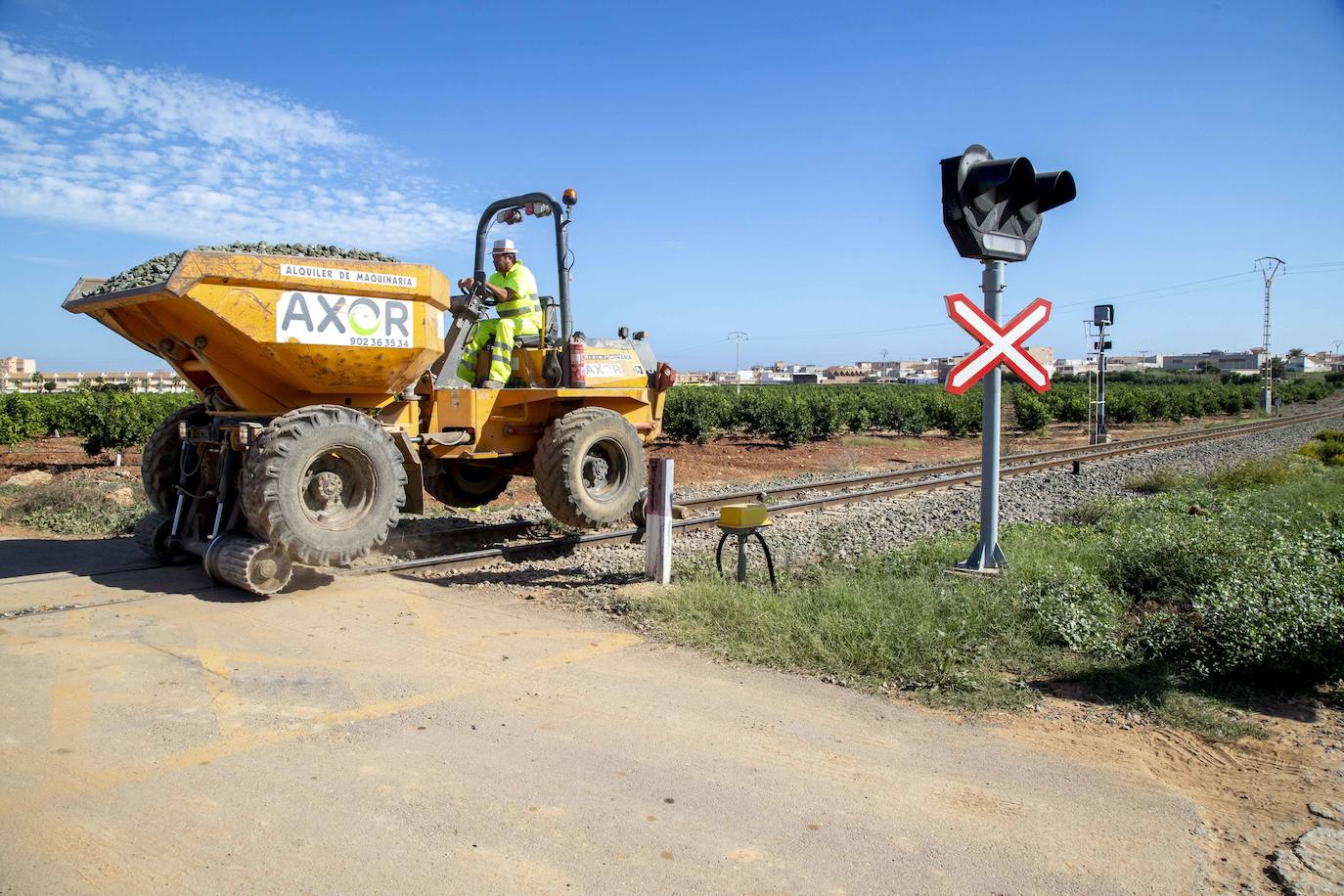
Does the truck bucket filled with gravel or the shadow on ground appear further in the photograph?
the shadow on ground

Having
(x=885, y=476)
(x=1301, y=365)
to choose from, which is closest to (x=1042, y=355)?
(x=885, y=476)

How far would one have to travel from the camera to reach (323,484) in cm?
699

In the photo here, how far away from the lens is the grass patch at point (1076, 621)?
4812 mm

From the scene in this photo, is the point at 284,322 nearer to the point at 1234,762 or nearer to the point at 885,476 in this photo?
the point at 1234,762

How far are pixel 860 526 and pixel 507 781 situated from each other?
737cm

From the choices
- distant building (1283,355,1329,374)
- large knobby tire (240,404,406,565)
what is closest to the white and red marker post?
large knobby tire (240,404,406,565)

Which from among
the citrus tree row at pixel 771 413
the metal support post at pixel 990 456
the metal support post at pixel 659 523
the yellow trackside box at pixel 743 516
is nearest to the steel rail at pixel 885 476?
the metal support post at pixel 659 523

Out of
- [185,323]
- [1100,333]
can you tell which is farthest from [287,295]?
[1100,333]

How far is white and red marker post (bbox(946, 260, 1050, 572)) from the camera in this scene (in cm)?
633

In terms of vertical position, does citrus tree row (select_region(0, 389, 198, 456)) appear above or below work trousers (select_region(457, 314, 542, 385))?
below

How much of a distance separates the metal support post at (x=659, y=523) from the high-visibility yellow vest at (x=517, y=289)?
2.32 metres

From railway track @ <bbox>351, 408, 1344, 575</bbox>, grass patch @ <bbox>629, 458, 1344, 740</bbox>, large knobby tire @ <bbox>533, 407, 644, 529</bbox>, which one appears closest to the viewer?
grass patch @ <bbox>629, 458, 1344, 740</bbox>

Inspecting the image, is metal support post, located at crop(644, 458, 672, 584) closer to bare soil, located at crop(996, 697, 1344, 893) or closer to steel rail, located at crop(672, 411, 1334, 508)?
bare soil, located at crop(996, 697, 1344, 893)

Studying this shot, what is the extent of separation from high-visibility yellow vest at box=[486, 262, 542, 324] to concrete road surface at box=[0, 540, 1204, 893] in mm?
3822
